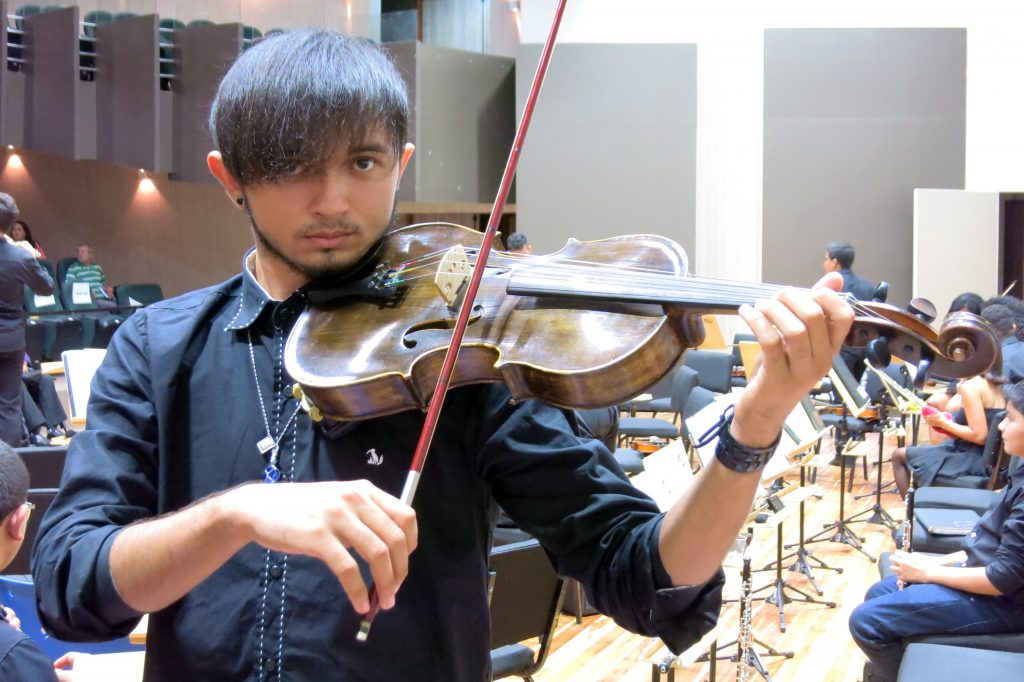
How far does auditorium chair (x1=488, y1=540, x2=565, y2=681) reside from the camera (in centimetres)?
303

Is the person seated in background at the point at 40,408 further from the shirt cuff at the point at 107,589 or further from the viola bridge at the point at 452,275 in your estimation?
the shirt cuff at the point at 107,589

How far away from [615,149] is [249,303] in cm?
1041

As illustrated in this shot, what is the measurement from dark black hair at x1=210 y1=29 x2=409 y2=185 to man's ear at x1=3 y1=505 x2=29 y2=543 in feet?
6.05

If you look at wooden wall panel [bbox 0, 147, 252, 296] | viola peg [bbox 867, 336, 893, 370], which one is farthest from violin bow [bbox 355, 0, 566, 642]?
wooden wall panel [bbox 0, 147, 252, 296]

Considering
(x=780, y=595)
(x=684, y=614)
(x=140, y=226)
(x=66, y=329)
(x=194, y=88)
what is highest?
(x=194, y=88)

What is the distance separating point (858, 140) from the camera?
1162 cm

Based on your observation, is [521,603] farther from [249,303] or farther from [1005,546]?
[249,303]

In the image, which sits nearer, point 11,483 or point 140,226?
point 11,483

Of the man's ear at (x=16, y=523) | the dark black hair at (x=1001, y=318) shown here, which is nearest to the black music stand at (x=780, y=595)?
the dark black hair at (x=1001, y=318)

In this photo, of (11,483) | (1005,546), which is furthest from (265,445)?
(1005,546)

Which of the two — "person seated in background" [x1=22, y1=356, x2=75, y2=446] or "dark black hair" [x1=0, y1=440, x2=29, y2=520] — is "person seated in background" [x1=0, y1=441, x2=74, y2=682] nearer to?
"dark black hair" [x1=0, y1=440, x2=29, y2=520]

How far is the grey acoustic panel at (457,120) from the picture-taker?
10297 millimetres

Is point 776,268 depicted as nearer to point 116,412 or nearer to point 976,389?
point 976,389

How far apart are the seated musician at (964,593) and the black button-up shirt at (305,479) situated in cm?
305
